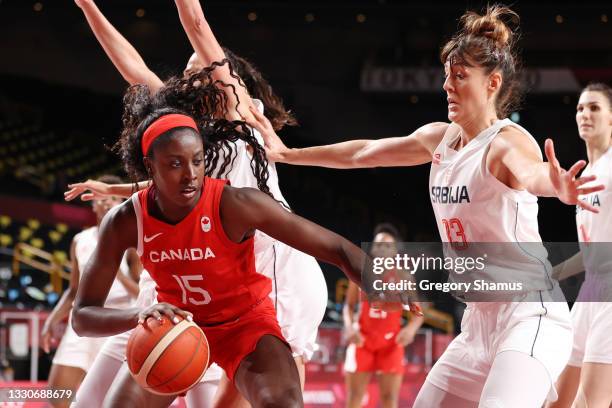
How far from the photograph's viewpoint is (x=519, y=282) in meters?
3.43

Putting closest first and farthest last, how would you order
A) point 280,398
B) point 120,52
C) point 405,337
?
point 280,398 < point 120,52 < point 405,337

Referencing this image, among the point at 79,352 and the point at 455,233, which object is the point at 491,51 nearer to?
the point at 455,233

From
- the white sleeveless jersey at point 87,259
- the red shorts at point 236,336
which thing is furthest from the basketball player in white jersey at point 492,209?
the white sleeveless jersey at point 87,259

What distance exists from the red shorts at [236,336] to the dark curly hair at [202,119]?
62 cm

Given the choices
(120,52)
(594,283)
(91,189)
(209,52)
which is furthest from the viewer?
(594,283)

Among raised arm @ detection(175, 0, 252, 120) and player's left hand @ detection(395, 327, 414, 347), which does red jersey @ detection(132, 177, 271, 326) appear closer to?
raised arm @ detection(175, 0, 252, 120)

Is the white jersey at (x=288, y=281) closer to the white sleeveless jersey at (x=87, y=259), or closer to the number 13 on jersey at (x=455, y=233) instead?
the number 13 on jersey at (x=455, y=233)

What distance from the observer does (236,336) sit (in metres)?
3.37

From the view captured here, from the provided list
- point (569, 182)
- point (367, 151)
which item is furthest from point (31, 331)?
point (569, 182)

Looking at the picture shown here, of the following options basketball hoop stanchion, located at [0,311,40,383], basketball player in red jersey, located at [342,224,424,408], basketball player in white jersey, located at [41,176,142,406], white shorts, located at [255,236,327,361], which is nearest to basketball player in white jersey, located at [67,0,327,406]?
white shorts, located at [255,236,327,361]

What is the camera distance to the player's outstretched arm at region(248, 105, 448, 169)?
13.1ft

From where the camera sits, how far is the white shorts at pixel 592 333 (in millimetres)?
4668

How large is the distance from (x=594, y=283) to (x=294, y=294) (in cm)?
188

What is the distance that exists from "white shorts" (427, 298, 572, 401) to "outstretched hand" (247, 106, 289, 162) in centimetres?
118
